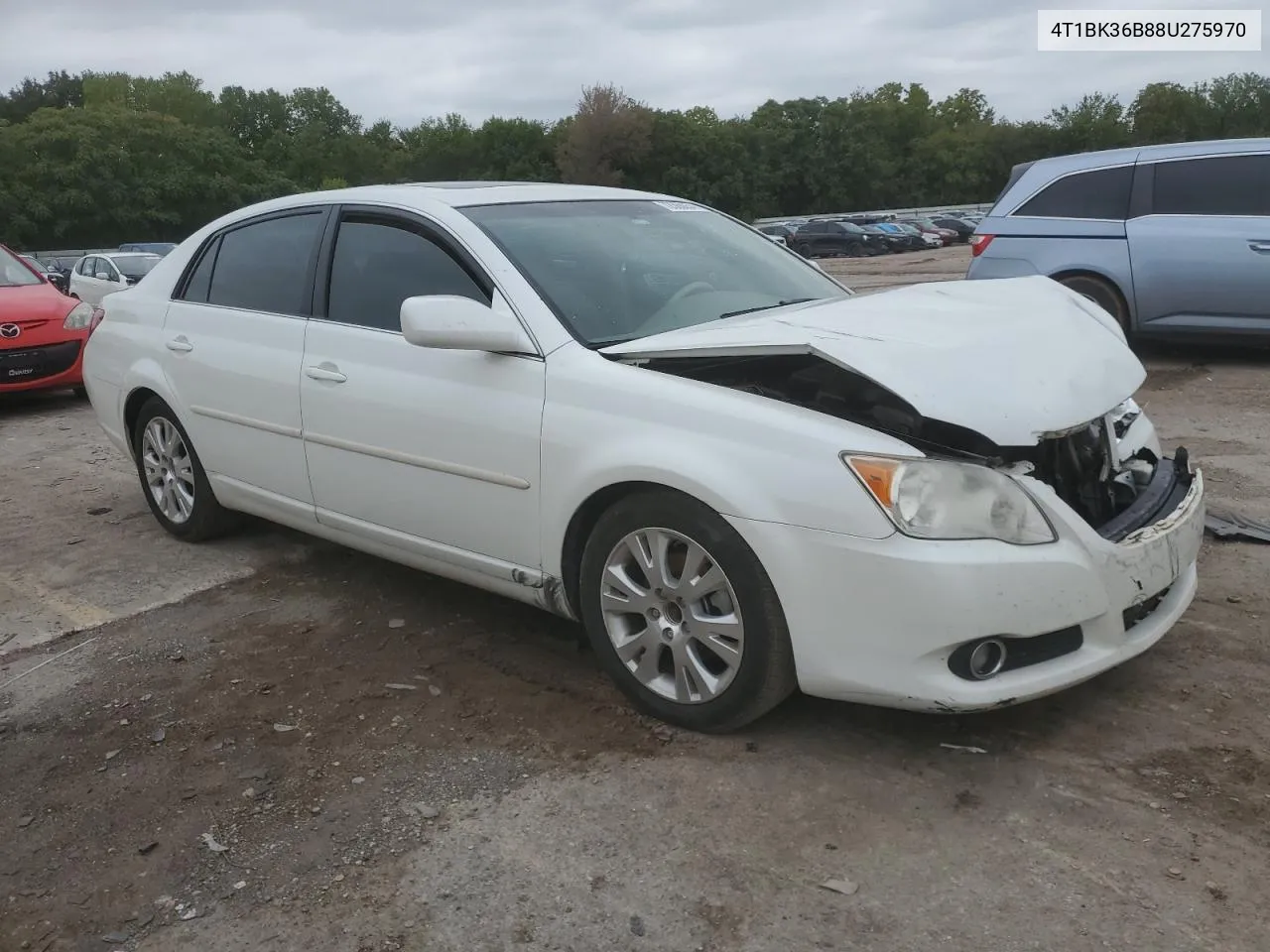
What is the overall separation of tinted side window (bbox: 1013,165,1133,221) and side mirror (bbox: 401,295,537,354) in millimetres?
6958

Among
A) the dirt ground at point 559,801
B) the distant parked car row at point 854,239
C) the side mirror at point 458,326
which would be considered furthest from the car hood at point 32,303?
the distant parked car row at point 854,239

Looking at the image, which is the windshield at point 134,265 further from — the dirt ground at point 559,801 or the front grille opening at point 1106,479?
the front grille opening at point 1106,479

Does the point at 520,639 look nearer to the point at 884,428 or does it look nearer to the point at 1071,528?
the point at 884,428

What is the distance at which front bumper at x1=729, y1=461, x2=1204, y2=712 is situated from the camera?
276 centimetres

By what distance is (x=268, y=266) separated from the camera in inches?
185

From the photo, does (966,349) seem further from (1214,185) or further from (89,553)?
(1214,185)

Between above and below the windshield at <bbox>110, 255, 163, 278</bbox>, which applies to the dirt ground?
below

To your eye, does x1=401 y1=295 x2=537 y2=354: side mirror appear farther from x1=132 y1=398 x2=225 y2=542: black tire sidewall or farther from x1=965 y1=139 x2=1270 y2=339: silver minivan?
x1=965 y1=139 x2=1270 y2=339: silver minivan

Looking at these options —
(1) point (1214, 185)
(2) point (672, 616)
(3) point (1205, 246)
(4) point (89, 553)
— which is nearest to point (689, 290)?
(2) point (672, 616)

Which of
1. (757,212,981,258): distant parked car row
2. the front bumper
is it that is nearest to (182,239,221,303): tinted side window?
the front bumper

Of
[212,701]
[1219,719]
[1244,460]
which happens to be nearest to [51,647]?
[212,701]

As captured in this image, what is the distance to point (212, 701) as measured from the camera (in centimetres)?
368

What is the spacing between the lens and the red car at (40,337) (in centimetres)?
930

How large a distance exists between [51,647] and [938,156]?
94295 millimetres
